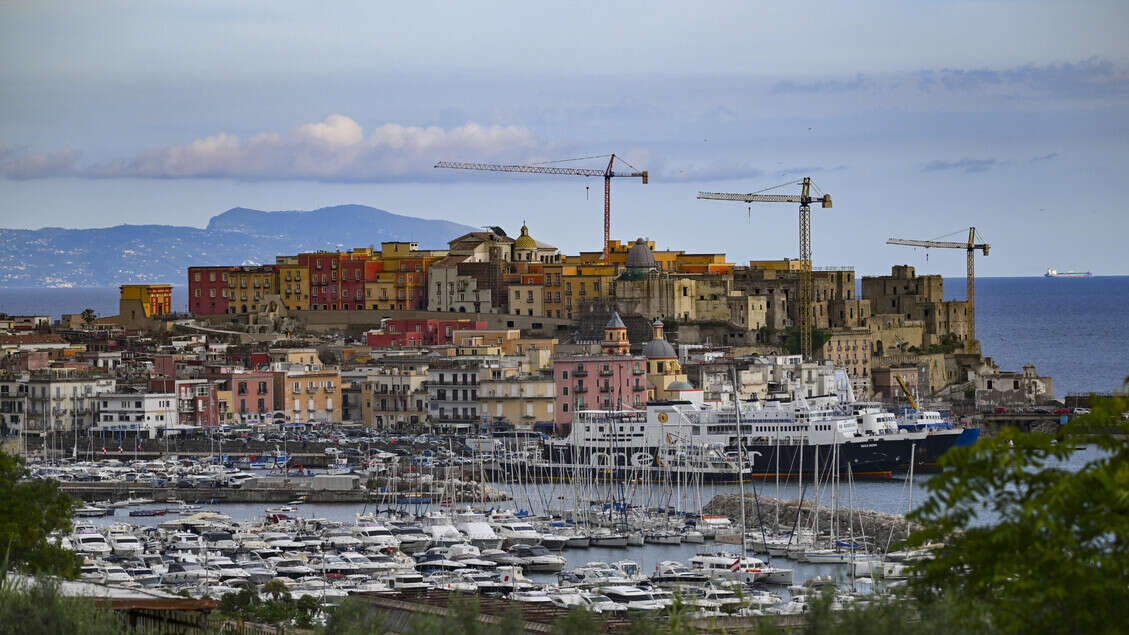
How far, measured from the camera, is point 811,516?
4050 cm

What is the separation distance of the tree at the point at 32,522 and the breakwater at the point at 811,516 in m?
Answer: 17.1

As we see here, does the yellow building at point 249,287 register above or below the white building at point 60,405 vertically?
above

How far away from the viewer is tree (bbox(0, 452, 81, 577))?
64.6 feet

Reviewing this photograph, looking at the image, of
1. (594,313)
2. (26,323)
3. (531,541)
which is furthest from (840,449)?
(26,323)

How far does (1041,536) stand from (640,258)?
66.9 meters

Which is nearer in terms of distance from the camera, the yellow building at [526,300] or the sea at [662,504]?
the sea at [662,504]

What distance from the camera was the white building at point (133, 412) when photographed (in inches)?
2336

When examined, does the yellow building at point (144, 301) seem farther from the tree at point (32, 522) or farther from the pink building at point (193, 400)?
the tree at point (32, 522)

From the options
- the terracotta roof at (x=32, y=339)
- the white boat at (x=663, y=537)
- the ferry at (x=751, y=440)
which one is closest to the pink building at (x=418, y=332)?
the terracotta roof at (x=32, y=339)

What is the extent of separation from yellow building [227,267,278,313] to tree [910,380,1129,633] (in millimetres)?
72778

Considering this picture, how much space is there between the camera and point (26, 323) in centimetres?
A: 8100

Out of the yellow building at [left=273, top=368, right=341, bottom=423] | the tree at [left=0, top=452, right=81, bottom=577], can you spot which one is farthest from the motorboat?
the yellow building at [left=273, top=368, right=341, bottom=423]

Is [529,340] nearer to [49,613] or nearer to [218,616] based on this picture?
[218,616]

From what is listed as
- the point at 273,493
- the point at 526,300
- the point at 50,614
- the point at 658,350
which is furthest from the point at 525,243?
the point at 50,614
